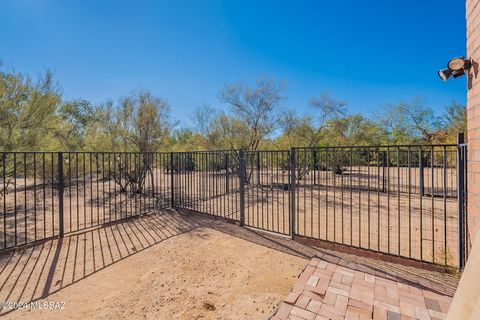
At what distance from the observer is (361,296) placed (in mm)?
2277

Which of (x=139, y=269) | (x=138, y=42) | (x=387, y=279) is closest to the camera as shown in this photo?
(x=387, y=279)

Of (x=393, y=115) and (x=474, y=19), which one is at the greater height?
(x=393, y=115)

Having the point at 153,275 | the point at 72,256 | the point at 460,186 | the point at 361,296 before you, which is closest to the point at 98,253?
the point at 72,256

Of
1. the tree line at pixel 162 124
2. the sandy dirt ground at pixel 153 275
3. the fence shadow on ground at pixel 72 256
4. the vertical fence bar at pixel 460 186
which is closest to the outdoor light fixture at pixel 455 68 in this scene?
the vertical fence bar at pixel 460 186

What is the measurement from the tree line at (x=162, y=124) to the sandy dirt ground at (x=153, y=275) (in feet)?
15.4

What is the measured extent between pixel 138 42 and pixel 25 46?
10.9 feet

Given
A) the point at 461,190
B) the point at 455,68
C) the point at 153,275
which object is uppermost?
the point at 455,68

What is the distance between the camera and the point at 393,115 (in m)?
19.8

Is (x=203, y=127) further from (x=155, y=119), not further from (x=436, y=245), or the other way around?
(x=436, y=245)

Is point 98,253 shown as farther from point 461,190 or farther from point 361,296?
point 461,190

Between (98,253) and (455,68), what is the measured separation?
515cm

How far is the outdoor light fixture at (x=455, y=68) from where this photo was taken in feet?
6.54

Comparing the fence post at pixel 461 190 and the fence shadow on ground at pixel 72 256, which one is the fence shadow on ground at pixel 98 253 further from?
the fence post at pixel 461 190

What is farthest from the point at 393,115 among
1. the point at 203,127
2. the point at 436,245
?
the point at 436,245
